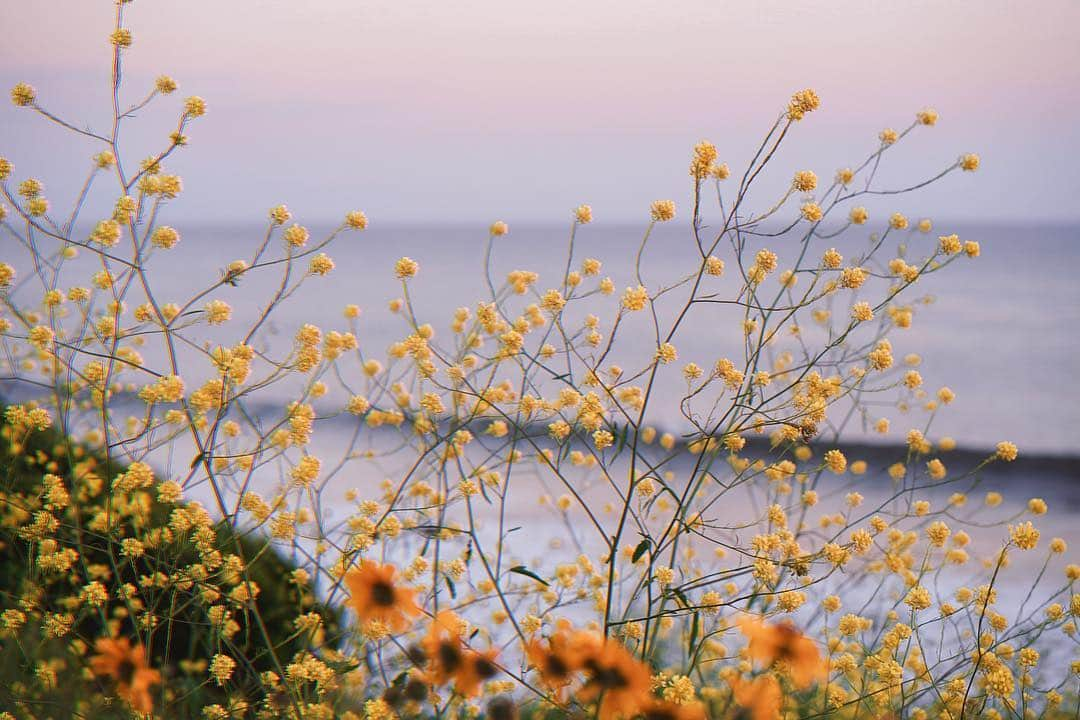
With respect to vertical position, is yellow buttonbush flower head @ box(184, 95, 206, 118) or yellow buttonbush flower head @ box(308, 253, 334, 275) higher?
yellow buttonbush flower head @ box(184, 95, 206, 118)

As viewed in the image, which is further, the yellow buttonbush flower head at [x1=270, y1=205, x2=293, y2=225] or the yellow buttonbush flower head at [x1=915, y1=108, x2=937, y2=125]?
the yellow buttonbush flower head at [x1=915, y1=108, x2=937, y2=125]

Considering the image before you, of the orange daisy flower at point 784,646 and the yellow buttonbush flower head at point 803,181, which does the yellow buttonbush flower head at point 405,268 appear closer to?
the yellow buttonbush flower head at point 803,181

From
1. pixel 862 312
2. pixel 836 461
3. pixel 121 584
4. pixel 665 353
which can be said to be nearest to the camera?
pixel 121 584

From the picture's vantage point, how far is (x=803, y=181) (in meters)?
1.46

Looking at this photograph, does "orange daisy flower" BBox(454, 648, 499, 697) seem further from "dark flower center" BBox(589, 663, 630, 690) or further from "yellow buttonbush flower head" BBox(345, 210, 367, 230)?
"yellow buttonbush flower head" BBox(345, 210, 367, 230)

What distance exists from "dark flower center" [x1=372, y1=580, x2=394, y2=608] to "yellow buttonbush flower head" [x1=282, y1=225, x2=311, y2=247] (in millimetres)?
812

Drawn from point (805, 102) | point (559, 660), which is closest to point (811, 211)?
point (805, 102)

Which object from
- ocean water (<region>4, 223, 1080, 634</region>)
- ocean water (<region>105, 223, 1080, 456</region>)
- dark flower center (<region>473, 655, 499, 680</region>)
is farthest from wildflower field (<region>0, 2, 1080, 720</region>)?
ocean water (<region>105, 223, 1080, 456</region>)

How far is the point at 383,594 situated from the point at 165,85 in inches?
44.1

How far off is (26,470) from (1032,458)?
25.7 ft

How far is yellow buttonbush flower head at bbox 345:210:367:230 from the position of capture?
60.9 inches

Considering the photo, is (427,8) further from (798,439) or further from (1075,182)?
(1075,182)

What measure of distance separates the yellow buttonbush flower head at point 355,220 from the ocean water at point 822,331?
0.83 ft

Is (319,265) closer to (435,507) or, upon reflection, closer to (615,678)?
(435,507)
